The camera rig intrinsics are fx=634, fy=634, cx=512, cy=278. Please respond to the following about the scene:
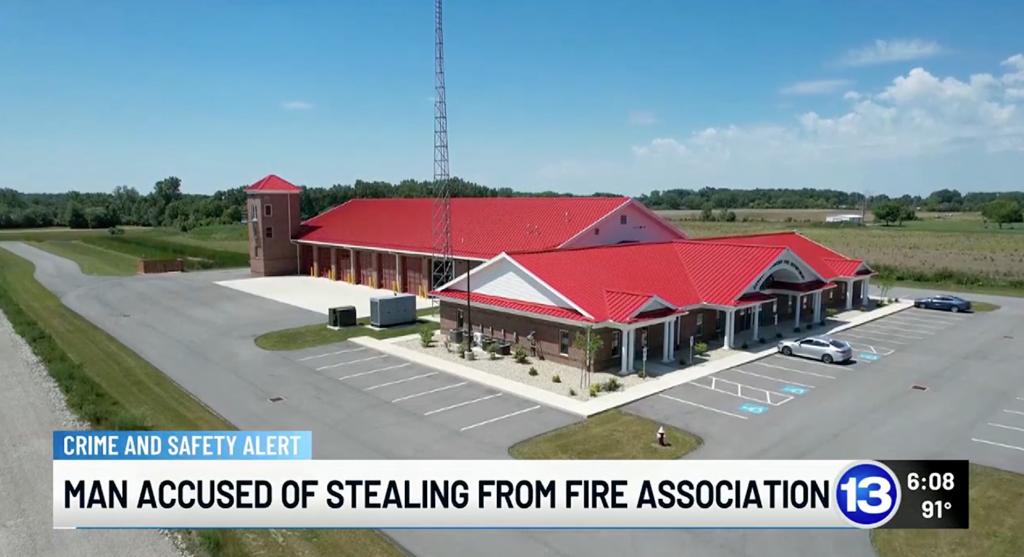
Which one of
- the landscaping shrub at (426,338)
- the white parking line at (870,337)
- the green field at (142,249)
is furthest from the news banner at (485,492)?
the green field at (142,249)

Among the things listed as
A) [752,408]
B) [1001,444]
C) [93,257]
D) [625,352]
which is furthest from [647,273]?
[93,257]

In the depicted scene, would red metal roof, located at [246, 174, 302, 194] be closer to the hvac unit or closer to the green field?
the green field

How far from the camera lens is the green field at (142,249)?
2820 inches

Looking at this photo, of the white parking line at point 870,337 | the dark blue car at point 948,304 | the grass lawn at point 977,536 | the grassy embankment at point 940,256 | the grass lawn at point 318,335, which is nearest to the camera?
the grass lawn at point 977,536

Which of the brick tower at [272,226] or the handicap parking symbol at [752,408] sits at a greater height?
the brick tower at [272,226]

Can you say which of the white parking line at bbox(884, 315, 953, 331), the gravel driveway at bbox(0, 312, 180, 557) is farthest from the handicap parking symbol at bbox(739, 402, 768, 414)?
the white parking line at bbox(884, 315, 953, 331)

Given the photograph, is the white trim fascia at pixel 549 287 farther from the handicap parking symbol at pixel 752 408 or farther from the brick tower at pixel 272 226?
the brick tower at pixel 272 226

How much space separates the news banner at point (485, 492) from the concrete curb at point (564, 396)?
5169mm

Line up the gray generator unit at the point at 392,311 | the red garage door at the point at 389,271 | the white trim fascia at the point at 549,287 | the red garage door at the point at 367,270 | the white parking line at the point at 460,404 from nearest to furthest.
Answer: the white parking line at the point at 460,404
the white trim fascia at the point at 549,287
the gray generator unit at the point at 392,311
the red garage door at the point at 389,271
the red garage door at the point at 367,270

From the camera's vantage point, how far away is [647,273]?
33625 millimetres

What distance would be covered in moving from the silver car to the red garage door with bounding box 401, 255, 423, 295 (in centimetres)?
2798

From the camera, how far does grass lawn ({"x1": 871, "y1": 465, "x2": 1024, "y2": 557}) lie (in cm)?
1370

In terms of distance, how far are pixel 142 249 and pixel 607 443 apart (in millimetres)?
90123

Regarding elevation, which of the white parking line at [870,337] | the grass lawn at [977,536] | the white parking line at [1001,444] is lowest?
the grass lawn at [977,536]
